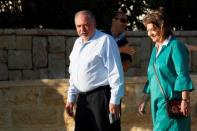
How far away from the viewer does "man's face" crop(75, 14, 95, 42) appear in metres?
4.93

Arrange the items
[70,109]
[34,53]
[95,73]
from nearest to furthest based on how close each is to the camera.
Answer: [95,73], [70,109], [34,53]

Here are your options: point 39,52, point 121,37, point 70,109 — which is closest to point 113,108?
point 70,109

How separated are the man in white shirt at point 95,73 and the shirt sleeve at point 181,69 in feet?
1.89

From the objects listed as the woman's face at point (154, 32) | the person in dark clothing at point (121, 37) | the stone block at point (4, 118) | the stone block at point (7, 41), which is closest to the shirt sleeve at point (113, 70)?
the woman's face at point (154, 32)

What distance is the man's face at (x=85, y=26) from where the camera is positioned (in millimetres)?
4930

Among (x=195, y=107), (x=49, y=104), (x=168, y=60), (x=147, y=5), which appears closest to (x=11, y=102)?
(x=49, y=104)

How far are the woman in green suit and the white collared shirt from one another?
1.18ft

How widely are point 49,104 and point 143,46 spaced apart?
4.01 metres

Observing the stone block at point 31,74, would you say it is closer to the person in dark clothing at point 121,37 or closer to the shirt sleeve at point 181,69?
the person in dark clothing at point 121,37

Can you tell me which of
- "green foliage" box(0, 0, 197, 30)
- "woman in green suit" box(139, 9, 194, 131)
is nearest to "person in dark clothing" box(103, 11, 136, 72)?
"woman in green suit" box(139, 9, 194, 131)

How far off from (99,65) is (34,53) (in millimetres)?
4807

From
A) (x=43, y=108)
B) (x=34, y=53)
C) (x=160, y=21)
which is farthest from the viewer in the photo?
(x=34, y=53)

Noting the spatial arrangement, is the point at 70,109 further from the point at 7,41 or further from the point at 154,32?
the point at 7,41

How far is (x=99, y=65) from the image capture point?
492cm
